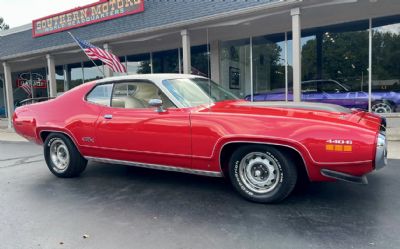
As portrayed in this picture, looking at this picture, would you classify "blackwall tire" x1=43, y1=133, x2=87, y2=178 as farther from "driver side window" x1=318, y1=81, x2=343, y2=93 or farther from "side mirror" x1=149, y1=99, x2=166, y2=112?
"driver side window" x1=318, y1=81, x2=343, y2=93

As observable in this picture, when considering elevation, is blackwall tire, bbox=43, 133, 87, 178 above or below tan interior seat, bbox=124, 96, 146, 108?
below

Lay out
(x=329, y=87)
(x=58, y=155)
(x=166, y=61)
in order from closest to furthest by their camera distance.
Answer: (x=58, y=155), (x=329, y=87), (x=166, y=61)

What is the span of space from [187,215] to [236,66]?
1020 cm

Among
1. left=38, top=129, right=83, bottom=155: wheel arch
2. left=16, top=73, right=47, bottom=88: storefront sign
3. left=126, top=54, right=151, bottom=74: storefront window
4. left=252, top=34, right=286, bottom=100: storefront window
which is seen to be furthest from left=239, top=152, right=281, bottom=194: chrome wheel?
left=16, top=73, right=47, bottom=88: storefront sign

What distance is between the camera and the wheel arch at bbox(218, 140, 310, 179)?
3.45 metres

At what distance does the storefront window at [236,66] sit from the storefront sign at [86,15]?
3.66 metres

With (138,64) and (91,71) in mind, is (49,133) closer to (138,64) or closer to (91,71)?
(138,64)

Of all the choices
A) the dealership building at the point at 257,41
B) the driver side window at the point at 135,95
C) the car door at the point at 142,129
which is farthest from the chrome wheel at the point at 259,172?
the dealership building at the point at 257,41

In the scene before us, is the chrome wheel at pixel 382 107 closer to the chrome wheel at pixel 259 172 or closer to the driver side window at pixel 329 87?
the driver side window at pixel 329 87

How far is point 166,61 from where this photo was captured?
1447cm

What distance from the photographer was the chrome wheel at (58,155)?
16.9 ft

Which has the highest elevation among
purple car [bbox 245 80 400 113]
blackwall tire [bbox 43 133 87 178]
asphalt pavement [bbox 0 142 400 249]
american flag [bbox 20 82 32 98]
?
american flag [bbox 20 82 32 98]

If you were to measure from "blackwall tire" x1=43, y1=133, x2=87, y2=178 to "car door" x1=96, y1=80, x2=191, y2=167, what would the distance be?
630 mm

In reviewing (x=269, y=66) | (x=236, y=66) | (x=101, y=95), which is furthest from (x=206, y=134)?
(x=236, y=66)
